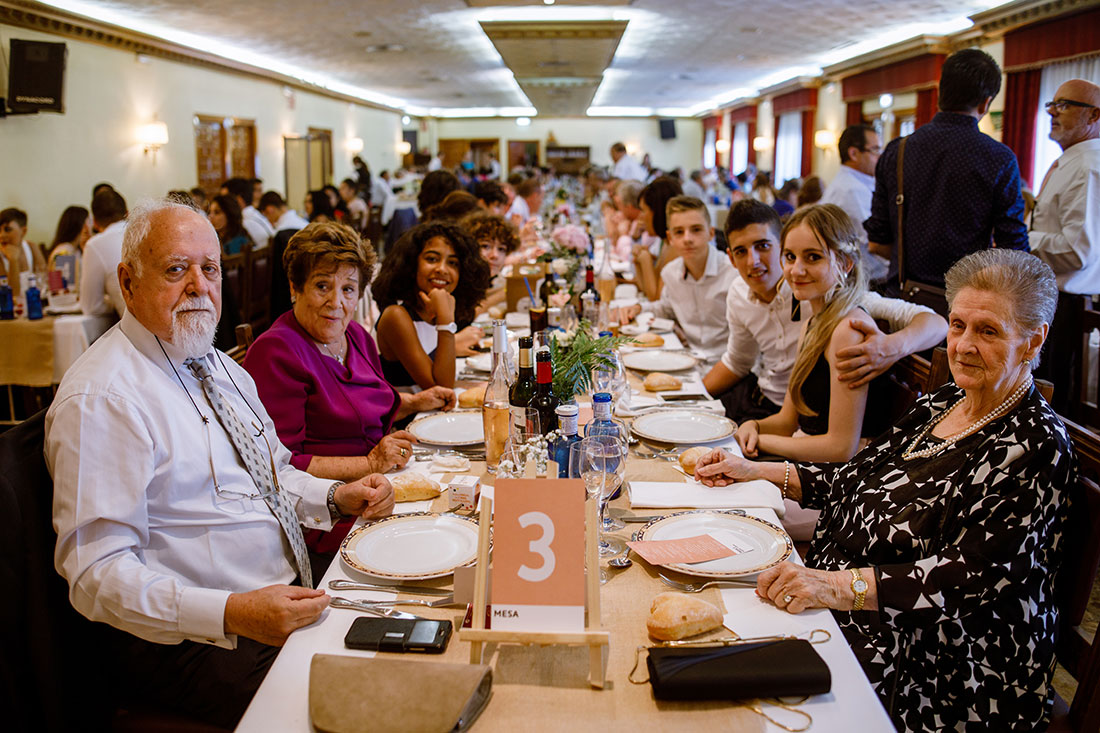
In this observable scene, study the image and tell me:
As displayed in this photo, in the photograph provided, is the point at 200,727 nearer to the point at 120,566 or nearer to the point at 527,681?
the point at 120,566

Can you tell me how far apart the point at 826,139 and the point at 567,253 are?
10.7 meters

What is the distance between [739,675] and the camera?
3.71ft

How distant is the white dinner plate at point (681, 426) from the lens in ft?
7.50

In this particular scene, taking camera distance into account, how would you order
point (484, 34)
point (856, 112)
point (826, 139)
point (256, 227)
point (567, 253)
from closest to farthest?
point (567, 253) → point (256, 227) → point (484, 34) → point (856, 112) → point (826, 139)

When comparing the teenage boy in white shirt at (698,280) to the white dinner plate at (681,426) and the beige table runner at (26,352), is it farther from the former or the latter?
the beige table runner at (26,352)

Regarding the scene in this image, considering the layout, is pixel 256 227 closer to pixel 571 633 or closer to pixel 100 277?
pixel 100 277

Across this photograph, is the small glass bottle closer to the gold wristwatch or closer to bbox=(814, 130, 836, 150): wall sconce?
the gold wristwatch

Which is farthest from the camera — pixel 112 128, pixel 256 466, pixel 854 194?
pixel 112 128

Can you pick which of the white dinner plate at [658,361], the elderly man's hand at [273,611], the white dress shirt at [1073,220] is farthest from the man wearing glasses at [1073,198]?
the elderly man's hand at [273,611]

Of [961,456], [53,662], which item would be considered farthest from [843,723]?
[53,662]

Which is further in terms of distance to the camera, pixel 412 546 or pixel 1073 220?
pixel 1073 220

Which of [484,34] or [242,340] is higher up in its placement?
[484,34]

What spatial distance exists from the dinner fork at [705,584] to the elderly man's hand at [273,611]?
1.98ft

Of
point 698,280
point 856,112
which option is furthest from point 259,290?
point 856,112
